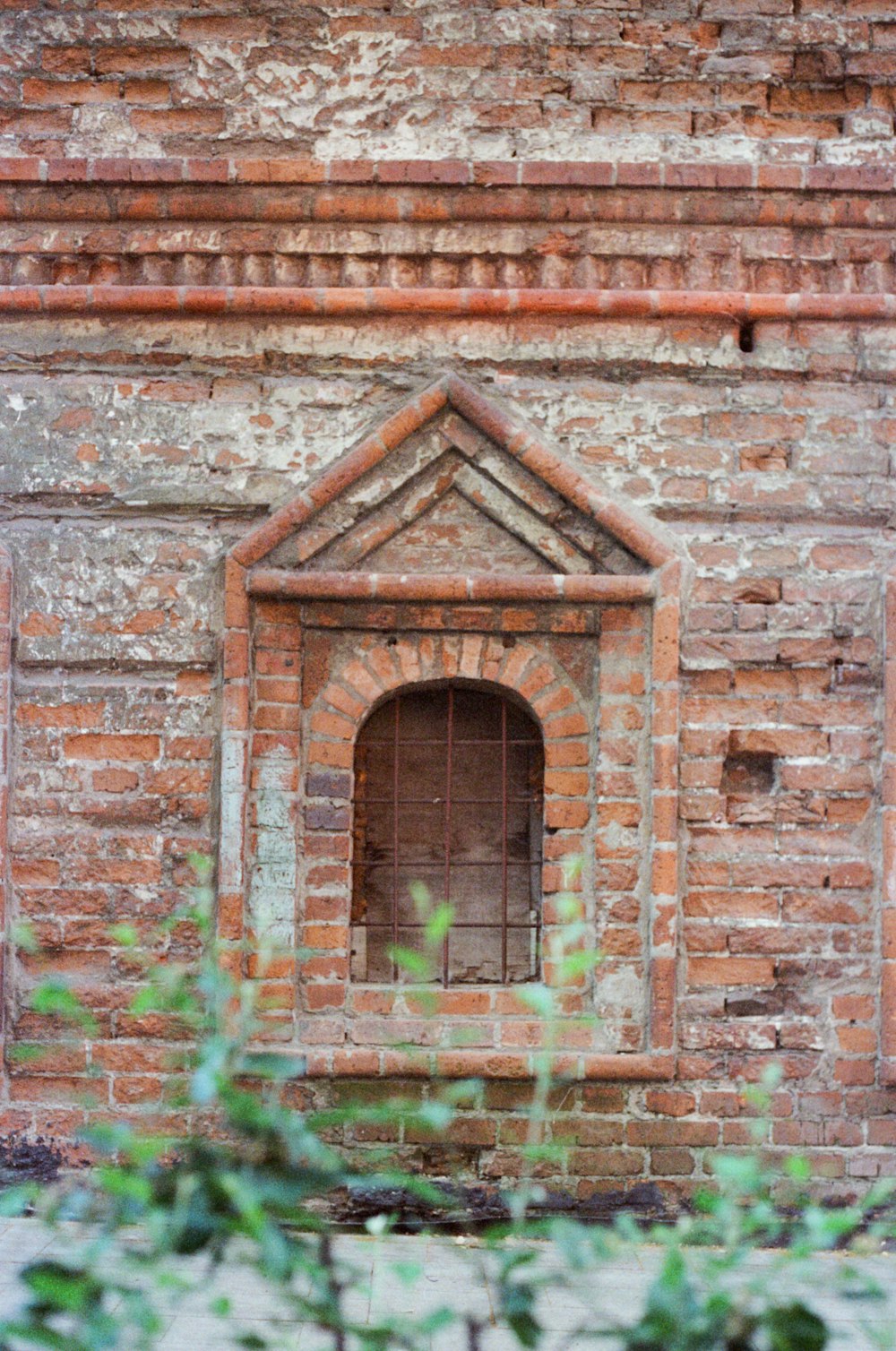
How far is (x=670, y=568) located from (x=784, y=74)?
73.0 inches

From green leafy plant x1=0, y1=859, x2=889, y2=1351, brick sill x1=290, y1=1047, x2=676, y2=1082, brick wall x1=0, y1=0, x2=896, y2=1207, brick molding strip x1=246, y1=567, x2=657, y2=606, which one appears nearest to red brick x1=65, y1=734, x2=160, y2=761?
brick wall x1=0, y1=0, x2=896, y2=1207

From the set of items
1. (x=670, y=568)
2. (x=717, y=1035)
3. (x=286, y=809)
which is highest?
(x=670, y=568)

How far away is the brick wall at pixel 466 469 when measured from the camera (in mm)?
4031

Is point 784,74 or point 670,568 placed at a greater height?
point 784,74

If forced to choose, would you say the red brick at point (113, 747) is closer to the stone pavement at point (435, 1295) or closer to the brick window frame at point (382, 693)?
the brick window frame at point (382, 693)

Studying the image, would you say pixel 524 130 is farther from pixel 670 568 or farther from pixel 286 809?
pixel 286 809

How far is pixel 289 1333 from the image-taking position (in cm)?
312

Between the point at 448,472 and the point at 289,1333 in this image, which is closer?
the point at 289,1333

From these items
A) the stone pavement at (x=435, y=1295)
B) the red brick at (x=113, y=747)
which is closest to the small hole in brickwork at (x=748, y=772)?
the stone pavement at (x=435, y=1295)

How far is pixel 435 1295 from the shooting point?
338 centimetres

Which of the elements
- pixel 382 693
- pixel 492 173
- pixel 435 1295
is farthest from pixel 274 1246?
pixel 492 173

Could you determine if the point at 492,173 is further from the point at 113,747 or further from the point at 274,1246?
the point at 274,1246

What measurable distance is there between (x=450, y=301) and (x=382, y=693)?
1409 millimetres

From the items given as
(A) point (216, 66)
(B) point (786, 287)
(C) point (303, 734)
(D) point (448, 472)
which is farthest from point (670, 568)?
(A) point (216, 66)
